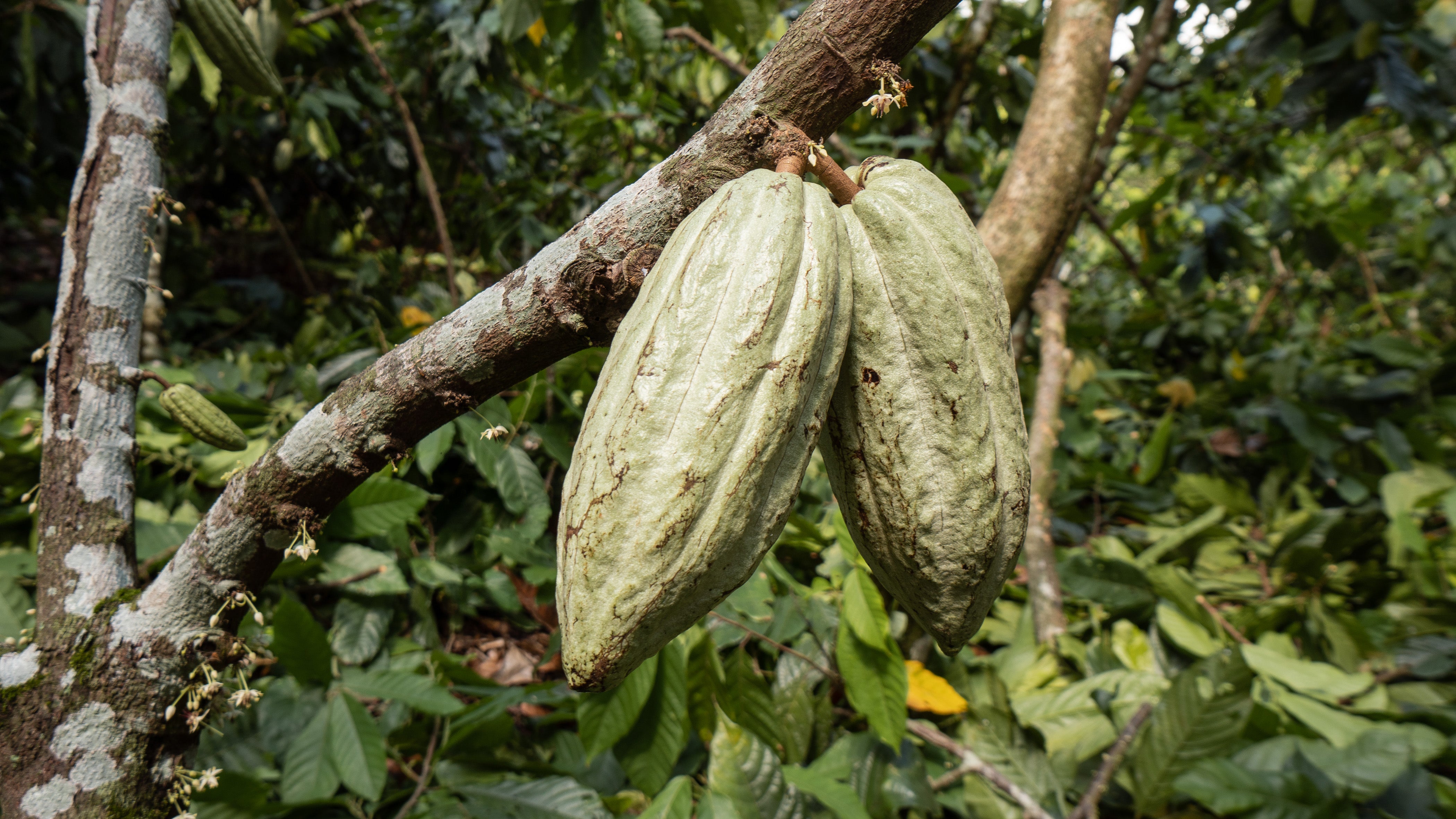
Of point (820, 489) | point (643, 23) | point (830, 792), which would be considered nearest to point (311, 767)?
point (830, 792)

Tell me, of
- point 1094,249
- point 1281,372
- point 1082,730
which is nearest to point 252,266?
point 1082,730

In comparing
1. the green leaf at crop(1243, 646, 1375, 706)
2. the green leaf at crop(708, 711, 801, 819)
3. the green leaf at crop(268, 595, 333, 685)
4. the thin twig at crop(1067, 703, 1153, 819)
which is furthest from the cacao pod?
the green leaf at crop(1243, 646, 1375, 706)

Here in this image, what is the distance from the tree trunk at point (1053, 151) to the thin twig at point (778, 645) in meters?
0.93

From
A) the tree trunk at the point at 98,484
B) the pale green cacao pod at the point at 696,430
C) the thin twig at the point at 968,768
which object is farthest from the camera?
the thin twig at the point at 968,768

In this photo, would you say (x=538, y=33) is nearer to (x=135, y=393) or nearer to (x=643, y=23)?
(x=643, y=23)

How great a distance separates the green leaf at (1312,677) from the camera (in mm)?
1716

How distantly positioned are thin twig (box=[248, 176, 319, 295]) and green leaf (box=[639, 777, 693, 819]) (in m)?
3.53

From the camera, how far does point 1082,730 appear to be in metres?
1.68

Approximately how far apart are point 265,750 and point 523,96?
3277 mm

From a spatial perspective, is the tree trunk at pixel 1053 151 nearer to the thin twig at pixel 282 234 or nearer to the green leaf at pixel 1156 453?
the green leaf at pixel 1156 453

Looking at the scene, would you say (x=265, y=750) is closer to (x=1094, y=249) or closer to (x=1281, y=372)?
(x=1281, y=372)

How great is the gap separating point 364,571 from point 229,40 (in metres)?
1.18

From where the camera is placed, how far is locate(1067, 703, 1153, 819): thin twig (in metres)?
1.44

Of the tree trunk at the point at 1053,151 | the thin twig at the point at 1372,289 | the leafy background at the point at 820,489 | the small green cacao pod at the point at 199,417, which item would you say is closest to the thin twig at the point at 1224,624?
the leafy background at the point at 820,489
